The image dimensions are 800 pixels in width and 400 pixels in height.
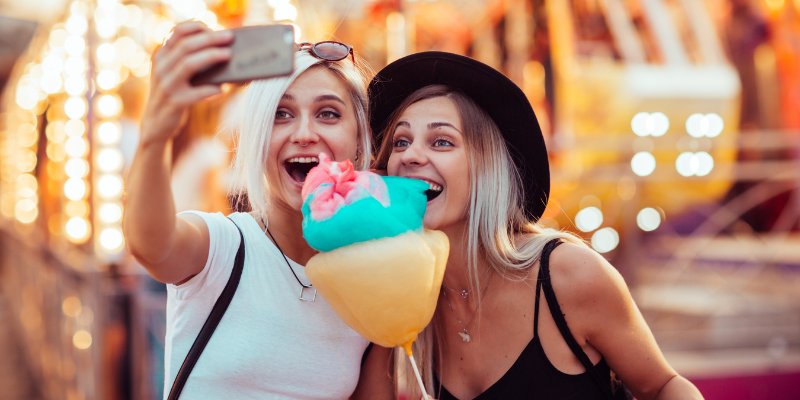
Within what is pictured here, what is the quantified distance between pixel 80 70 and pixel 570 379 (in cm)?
459

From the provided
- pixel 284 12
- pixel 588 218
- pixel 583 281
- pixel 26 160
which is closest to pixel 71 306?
pixel 284 12

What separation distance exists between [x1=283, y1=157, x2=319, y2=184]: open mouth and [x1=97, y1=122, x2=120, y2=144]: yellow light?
2860 mm

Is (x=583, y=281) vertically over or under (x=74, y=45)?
under

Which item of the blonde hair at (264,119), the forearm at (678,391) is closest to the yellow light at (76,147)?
the blonde hair at (264,119)

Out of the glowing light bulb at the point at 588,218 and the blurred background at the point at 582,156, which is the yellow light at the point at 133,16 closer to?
the blurred background at the point at 582,156

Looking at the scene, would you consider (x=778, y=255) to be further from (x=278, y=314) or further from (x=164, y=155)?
(x=164, y=155)

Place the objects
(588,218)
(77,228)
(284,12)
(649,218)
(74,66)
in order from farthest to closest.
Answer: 1. (588,218)
2. (649,218)
3. (74,66)
4. (77,228)
5. (284,12)

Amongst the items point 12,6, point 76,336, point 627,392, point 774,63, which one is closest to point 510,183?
point 627,392

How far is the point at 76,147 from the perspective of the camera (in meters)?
4.62

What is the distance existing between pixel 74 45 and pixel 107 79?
103cm

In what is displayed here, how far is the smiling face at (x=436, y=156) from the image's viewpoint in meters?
1.55

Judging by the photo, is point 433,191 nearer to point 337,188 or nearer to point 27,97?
point 337,188

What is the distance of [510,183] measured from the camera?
175cm

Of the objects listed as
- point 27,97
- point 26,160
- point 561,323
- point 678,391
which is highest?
point 27,97
